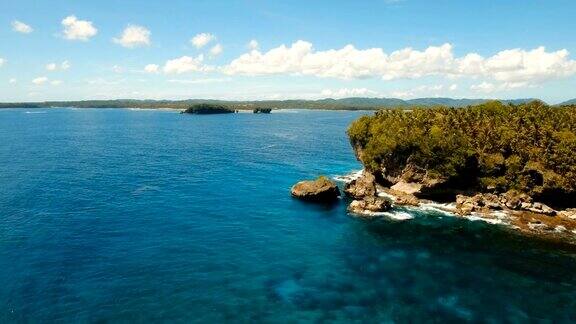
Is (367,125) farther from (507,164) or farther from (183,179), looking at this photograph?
(183,179)

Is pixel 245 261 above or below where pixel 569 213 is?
below

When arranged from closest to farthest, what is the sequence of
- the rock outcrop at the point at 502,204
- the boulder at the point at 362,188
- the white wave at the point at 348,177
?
A: the rock outcrop at the point at 502,204
the boulder at the point at 362,188
the white wave at the point at 348,177

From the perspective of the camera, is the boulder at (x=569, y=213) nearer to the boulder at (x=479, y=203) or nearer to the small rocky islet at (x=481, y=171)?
the small rocky islet at (x=481, y=171)

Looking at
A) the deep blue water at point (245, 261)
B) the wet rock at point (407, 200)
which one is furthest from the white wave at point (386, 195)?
the deep blue water at point (245, 261)

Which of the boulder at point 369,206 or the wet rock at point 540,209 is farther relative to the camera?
the boulder at point 369,206

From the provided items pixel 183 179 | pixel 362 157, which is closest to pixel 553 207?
pixel 362 157

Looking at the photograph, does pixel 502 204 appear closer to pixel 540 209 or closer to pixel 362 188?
pixel 540 209

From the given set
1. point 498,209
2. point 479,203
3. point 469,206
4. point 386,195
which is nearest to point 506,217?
point 498,209
